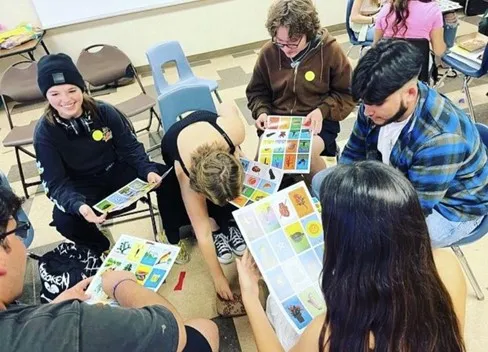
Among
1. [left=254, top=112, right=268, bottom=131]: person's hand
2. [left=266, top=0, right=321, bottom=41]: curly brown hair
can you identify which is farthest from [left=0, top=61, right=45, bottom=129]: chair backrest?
[left=266, top=0, right=321, bottom=41]: curly brown hair

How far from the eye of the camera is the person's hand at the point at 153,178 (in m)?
2.38

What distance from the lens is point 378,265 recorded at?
94cm

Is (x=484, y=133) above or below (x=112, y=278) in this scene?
above

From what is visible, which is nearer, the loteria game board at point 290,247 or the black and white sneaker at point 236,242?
the loteria game board at point 290,247

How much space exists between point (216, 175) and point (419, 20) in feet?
6.32

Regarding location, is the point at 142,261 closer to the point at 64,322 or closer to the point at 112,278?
the point at 112,278

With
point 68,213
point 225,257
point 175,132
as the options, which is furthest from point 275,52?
point 68,213

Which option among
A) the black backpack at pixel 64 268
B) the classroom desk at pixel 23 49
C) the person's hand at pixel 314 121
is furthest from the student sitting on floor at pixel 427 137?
the classroom desk at pixel 23 49

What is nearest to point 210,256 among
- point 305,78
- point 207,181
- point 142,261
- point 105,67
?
point 142,261

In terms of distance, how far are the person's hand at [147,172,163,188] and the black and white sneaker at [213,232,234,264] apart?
19.0 inches

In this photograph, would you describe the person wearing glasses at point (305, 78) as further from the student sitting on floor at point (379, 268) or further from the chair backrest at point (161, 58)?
the student sitting on floor at point (379, 268)

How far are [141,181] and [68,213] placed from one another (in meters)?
0.42

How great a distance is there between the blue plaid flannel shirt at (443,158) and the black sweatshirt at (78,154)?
145cm

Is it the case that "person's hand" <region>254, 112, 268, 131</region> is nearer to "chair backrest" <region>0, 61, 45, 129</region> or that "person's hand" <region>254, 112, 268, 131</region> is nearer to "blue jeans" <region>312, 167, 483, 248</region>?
"blue jeans" <region>312, 167, 483, 248</region>
